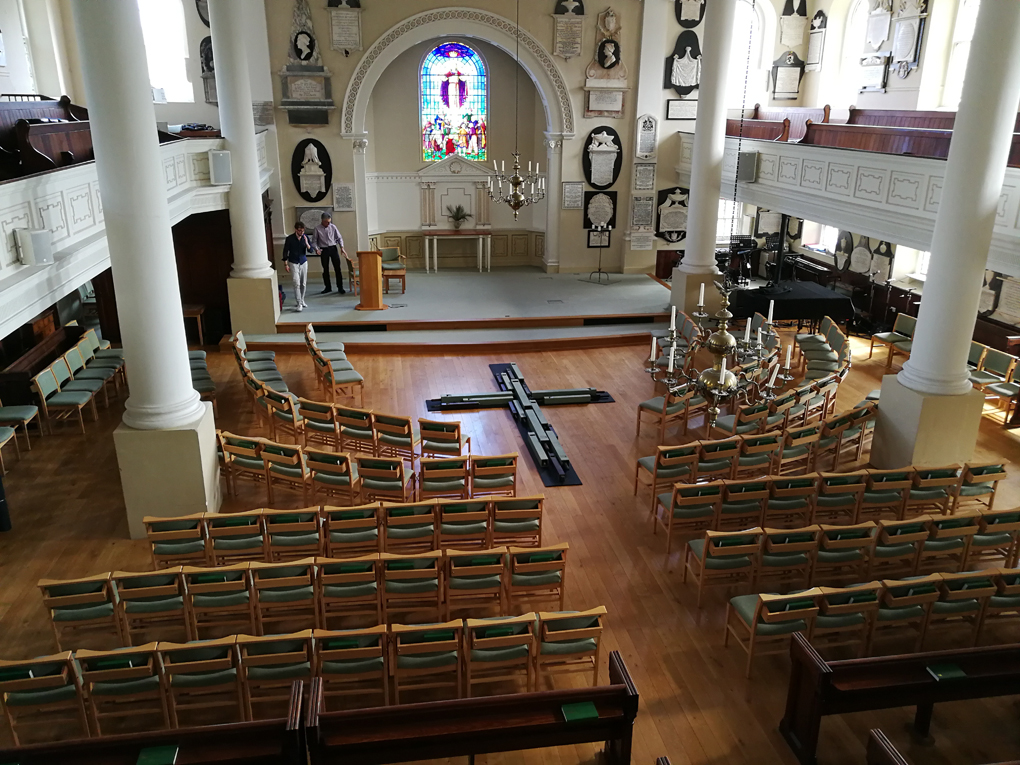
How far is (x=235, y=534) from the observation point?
6801 millimetres

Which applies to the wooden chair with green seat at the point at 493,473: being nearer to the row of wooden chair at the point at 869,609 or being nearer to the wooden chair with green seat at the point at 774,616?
the row of wooden chair at the point at 869,609

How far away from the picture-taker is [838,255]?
1641 centimetres

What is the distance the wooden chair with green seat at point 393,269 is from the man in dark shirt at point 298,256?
1.69 metres

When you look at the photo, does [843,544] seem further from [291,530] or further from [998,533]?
[291,530]

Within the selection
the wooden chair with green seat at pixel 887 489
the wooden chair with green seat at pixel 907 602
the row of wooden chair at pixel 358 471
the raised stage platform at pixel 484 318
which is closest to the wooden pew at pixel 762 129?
the raised stage platform at pixel 484 318

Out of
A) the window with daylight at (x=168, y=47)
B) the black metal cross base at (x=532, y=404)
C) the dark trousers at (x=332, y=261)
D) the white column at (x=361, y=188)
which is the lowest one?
the black metal cross base at (x=532, y=404)

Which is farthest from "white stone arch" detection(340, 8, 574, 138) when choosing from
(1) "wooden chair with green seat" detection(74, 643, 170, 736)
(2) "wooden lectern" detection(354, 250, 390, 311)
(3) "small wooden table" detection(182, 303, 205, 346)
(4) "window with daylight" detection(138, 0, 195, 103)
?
(1) "wooden chair with green seat" detection(74, 643, 170, 736)

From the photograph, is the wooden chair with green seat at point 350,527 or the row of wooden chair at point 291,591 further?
the wooden chair with green seat at point 350,527

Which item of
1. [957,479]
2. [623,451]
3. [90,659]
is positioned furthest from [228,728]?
[957,479]

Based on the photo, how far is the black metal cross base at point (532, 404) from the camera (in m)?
9.41

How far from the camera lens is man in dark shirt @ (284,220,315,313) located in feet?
45.9

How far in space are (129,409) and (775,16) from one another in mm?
15535

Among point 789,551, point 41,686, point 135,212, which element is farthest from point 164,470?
point 789,551

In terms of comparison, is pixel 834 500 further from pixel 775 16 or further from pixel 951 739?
pixel 775 16
